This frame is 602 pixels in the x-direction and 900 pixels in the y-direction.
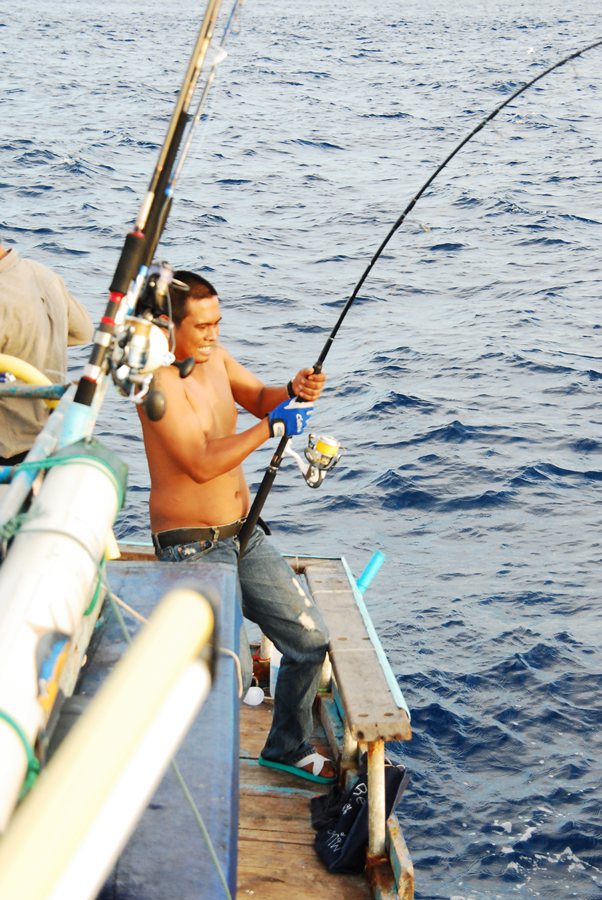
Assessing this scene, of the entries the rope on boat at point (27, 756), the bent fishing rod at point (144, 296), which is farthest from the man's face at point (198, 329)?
the rope on boat at point (27, 756)

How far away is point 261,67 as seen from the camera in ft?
120

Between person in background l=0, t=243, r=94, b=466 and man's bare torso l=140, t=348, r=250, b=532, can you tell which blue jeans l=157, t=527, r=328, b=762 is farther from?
person in background l=0, t=243, r=94, b=466

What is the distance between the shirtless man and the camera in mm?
4254

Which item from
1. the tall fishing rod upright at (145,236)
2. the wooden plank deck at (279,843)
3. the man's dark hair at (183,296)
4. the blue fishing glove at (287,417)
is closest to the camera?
the tall fishing rod upright at (145,236)

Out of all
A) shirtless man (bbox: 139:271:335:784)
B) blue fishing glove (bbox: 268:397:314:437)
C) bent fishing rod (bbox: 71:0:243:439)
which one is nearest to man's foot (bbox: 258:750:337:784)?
shirtless man (bbox: 139:271:335:784)

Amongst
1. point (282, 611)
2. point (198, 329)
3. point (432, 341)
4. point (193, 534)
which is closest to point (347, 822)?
point (282, 611)

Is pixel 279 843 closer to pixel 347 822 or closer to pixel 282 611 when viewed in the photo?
pixel 347 822

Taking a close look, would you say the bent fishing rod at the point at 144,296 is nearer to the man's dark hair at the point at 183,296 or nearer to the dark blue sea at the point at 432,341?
the man's dark hair at the point at 183,296

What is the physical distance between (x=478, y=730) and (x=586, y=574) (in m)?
2.06

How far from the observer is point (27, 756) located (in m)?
1.79

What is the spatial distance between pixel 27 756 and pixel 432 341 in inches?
490

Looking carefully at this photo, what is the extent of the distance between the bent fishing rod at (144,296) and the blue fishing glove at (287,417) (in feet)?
2.82

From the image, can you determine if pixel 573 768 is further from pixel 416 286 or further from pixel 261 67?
pixel 261 67

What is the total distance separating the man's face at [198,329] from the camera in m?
4.26
